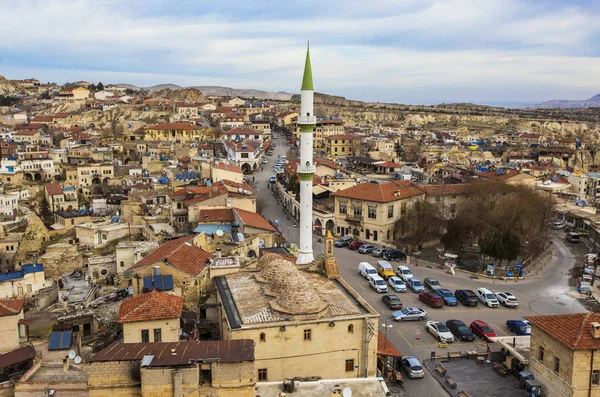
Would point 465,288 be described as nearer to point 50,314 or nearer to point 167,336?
point 167,336

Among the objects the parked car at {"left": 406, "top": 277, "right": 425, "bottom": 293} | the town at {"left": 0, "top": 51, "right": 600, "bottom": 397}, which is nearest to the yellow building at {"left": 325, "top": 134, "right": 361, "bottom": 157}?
the town at {"left": 0, "top": 51, "right": 600, "bottom": 397}

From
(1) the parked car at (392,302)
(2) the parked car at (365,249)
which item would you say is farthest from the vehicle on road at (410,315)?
(2) the parked car at (365,249)

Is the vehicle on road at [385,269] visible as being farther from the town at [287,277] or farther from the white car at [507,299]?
the white car at [507,299]

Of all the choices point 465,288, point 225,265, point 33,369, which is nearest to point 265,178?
point 465,288

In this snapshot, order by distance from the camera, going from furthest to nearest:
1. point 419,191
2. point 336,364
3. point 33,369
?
point 419,191 → point 336,364 → point 33,369

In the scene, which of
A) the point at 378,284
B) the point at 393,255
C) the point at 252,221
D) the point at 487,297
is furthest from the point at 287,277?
the point at 393,255

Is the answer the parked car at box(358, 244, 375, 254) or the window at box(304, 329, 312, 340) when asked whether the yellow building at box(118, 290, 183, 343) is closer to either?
the window at box(304, 329, 312, 340)
